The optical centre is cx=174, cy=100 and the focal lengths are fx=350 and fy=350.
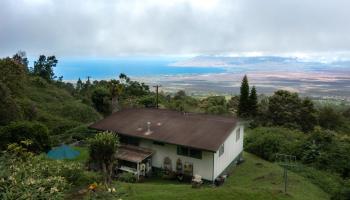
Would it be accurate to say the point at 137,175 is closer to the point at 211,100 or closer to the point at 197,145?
the point at 197,145

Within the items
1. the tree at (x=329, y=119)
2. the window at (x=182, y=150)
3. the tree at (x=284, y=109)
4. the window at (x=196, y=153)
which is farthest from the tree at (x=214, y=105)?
the window at (x=196, y=153)

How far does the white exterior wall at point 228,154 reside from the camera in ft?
83.3

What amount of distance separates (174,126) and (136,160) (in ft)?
14.6

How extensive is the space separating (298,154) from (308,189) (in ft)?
28.2

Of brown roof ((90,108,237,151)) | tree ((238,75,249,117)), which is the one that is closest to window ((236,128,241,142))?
brown roof ((90,108,237,151))

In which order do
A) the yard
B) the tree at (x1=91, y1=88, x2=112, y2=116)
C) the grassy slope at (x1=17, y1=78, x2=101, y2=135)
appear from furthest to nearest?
the tree at (x1=91, y1=88, x2=112, y2=116) → the grassy slope at (x1=17, y1=78, x2=101, y2=135) → the yard

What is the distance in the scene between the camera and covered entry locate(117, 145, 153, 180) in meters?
26.2

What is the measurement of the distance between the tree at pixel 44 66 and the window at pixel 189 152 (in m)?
65.6

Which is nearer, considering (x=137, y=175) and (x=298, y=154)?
(x=137, y=175)

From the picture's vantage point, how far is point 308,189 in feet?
77.9

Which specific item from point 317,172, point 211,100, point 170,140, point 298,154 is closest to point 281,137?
point 298,154

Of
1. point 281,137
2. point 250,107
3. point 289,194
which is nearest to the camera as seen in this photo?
point 289,194

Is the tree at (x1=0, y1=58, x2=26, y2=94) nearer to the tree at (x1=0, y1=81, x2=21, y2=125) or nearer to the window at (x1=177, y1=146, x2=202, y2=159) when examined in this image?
the tree at (x1=0, y1=81, x2=21, y2=125)

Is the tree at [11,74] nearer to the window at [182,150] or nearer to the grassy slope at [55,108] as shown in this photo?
the grassy slope at [55,108]
